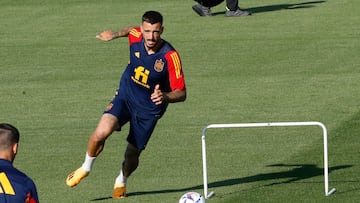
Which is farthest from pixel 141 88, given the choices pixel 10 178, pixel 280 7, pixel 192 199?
pixel 280 7

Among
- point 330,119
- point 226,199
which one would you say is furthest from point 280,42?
point 226,199

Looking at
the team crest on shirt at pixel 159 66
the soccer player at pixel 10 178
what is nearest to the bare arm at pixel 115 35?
the team crest on shirt at pixel 159 66

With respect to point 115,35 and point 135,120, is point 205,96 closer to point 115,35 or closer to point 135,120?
point 115,35

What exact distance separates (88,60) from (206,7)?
16.5 ft

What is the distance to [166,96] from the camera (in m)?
13.5

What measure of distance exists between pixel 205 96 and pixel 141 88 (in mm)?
6308

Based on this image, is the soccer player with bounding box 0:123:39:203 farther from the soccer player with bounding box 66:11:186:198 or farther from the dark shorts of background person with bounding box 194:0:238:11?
the dark shorts of background person with bounding box 194:0:238:11

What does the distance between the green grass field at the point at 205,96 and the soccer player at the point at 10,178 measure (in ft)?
15.8

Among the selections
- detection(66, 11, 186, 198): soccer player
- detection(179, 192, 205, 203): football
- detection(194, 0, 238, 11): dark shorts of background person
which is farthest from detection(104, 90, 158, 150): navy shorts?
detection(194, 0, 238, 11): dark shorts of background person

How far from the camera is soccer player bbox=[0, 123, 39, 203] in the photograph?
943cm

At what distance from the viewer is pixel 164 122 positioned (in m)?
18.7

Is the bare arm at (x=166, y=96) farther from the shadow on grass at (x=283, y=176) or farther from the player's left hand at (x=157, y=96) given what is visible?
the shadow on grass at (x=283, y=176)

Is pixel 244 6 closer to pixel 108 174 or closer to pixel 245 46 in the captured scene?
pixel 245 46

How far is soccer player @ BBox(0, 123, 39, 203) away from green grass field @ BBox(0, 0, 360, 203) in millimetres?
4822
